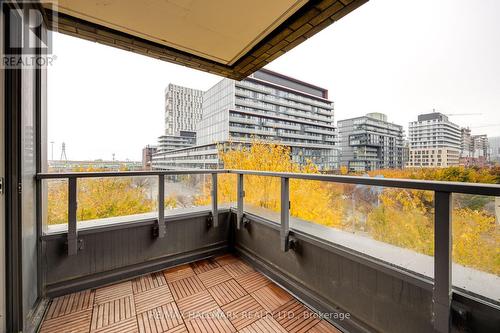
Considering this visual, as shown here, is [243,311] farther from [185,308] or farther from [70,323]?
[70,323]

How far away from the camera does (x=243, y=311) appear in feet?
5.72

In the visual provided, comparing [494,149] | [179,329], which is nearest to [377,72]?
[494,149]

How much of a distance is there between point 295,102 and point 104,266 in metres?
23.9

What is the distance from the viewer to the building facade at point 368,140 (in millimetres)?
6130

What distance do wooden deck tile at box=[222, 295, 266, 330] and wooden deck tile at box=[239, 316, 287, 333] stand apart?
0.04 meters

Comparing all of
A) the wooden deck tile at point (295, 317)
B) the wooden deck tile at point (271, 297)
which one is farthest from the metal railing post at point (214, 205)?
the wooden deck tile at point (295, 317)

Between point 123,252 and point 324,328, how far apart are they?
6.84 ft

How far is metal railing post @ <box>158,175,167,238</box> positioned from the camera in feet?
7.72

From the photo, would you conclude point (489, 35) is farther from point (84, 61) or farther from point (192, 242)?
point (84, 61)

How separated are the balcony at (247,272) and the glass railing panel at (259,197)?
28mm

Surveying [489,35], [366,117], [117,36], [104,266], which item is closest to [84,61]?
[117,36]

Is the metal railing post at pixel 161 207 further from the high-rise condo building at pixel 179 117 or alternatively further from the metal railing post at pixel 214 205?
the high-rise condo building at pixel 179 117

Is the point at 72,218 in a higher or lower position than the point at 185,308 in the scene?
Answer: higher

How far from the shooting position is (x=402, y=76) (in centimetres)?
824
